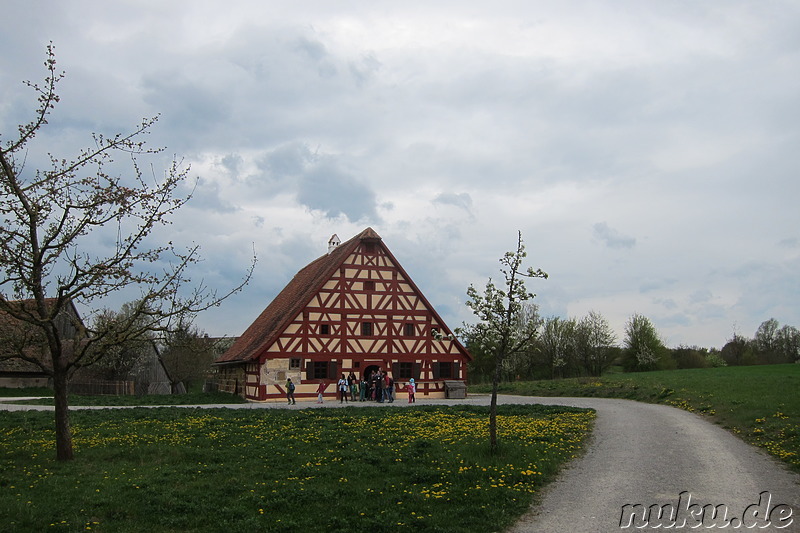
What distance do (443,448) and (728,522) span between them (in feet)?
20.3

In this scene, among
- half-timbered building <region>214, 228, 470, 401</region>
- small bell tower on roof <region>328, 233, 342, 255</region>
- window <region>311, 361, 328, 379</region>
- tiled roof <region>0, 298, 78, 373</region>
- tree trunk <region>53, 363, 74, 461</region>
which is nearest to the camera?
tiled roof <region>0, 298, 78, 373</region>

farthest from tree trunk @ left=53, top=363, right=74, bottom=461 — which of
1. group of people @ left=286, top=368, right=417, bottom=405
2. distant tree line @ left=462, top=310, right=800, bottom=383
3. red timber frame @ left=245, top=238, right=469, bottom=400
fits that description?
distant tree line @ left=462, top=310, right=800, bottom=383

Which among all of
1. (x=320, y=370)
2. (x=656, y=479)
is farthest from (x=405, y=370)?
(x=656, y=479)

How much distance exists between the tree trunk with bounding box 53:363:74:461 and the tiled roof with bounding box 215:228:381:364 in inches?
823

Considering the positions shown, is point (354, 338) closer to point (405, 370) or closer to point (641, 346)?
point (405, 370)

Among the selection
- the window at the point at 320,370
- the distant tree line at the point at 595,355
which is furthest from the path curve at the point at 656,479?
the distant tree line at the point at 595,355

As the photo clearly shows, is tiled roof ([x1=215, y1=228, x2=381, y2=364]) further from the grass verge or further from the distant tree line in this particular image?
the distant tree line

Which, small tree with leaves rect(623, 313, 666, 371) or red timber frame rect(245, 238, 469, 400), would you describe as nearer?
red timber frame rect(245, 238, 469, 400)

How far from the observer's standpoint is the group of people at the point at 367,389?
33562mm

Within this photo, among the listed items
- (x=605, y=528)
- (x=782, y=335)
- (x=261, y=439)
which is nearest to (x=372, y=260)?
(x=261, y=439)

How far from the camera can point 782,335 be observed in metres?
79.1

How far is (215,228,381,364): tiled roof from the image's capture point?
3572 cm

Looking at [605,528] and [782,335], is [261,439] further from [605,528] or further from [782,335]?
[782,335]

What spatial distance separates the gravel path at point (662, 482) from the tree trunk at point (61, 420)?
394 inches
